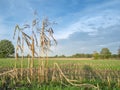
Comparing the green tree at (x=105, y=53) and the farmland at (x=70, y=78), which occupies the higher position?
the green tree at (x=105, y=53)

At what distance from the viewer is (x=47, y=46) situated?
8250mm

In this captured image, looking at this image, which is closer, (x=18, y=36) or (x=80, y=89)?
(x=80, y=89)

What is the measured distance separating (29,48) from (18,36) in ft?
1.92

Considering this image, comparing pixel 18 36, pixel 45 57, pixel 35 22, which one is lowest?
pixel 45 57

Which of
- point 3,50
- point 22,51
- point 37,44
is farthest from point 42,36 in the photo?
point 3,50

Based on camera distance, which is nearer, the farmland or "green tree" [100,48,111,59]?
the farmland

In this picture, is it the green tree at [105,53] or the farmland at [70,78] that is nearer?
the farmland at [70,78]

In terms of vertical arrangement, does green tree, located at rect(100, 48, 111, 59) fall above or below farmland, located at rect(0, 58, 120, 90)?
above

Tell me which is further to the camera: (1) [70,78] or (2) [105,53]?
(2) [105,53]

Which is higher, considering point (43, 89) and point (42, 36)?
point (42, 36)


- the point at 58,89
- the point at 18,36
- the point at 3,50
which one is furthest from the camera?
the point at 3,50

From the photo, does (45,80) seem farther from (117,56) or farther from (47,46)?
(117,56)

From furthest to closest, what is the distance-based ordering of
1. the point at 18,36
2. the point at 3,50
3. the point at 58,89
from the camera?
the point at 3,50, the point at 18,36, the point at 58,89

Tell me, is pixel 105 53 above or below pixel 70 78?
above
